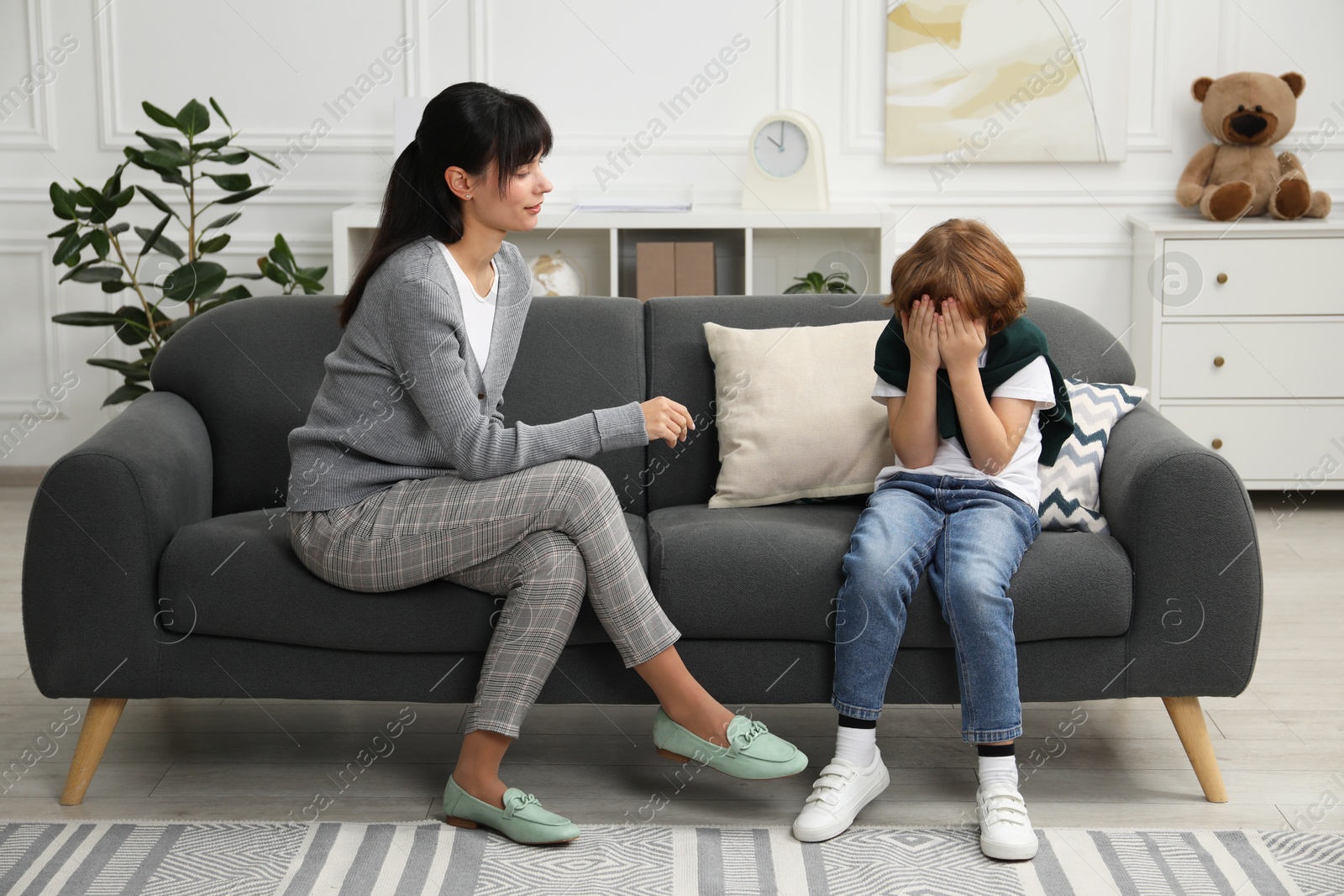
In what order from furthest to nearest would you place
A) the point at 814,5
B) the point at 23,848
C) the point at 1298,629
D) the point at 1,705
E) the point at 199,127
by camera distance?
the point at 814,5, the point at 199,127, the point at 1298,629, the point at 1,705, the point at 23,848

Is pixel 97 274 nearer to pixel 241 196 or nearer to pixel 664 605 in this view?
pixel 241 196

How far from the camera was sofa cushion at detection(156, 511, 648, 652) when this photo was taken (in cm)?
180

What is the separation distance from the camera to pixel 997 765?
174cm

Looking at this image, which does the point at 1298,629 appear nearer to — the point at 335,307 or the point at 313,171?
the point at 335,307

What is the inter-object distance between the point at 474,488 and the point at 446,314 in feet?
0.82

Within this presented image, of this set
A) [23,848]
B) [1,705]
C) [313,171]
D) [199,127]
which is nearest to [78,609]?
[23,848]

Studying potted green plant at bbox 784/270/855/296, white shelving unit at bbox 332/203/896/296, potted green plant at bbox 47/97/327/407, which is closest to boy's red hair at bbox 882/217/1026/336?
potted green plant at bbox 784/270/855/296

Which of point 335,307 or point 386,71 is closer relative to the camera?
point 335,307

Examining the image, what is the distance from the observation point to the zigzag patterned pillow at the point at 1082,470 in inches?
77.4

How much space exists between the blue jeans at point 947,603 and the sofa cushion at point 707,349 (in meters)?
0.46

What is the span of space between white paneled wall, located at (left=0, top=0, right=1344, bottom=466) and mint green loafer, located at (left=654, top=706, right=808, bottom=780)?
2039 mm

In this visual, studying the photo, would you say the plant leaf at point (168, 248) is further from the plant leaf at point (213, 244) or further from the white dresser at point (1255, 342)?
the white dresser at point (1255, 342)

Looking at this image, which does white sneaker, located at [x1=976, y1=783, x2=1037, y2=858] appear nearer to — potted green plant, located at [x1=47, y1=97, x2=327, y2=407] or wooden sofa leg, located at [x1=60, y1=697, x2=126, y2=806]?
wooden sofa leg, located at [x1=60, y1=697, x2=126, y2=806]

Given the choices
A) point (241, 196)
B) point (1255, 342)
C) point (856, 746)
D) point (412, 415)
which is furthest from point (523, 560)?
point (1255, 342)
